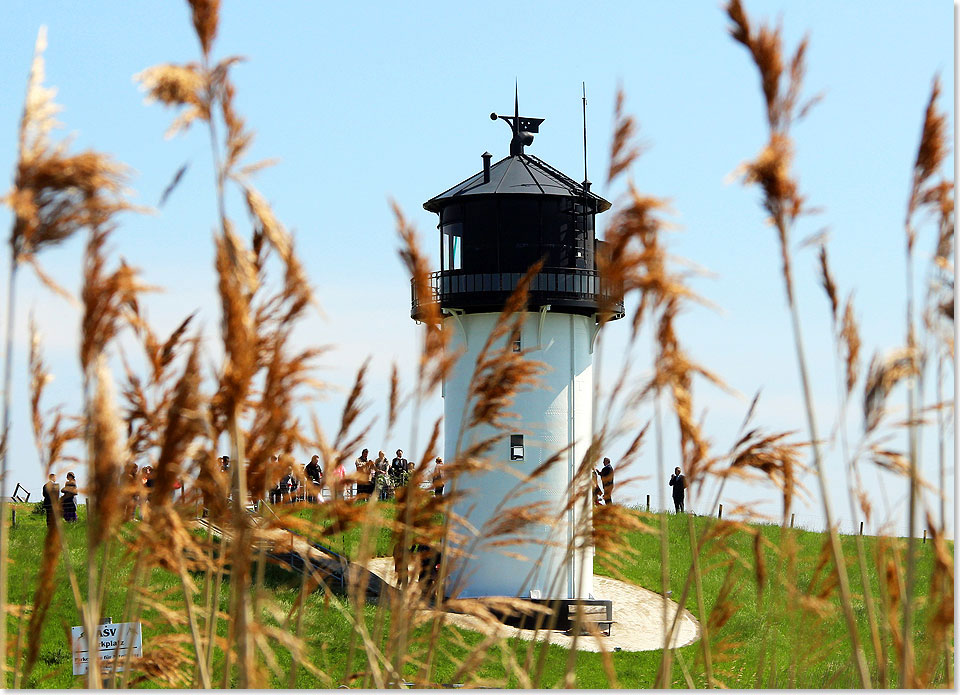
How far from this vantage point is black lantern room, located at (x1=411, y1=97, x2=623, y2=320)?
19.4m

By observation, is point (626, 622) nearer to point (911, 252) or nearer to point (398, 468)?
point (398, 468)

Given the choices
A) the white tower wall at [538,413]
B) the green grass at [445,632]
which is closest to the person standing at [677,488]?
the green grass at [445,632]

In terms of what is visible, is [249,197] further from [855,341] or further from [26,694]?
[26,694]

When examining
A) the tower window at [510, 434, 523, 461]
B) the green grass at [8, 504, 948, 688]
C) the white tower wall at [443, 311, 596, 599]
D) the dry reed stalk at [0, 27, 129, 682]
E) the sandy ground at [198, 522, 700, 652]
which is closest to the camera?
the dry reed stalk at [0, 27, 129, 682]

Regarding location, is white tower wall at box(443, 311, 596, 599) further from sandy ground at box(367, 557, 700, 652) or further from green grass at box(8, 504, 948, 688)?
green grass at box(8, 504, 948, 688)

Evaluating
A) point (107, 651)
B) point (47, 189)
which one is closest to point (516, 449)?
point (107, 651)

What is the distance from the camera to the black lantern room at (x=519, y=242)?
19375mm

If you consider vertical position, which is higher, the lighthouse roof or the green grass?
the lighthouse roof

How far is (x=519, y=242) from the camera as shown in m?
19.5

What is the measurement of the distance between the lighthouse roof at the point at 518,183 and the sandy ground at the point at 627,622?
6.99 meters

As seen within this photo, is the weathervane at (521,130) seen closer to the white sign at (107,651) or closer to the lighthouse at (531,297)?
the lighthouse at (531,297)

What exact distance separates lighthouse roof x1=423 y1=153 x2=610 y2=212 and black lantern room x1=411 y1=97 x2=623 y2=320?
0.02 meters

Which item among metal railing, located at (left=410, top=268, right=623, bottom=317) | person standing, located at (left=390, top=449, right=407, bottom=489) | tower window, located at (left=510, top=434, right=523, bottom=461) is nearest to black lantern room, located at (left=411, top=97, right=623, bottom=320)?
metal railing, located at (left=410, top=268, right=623, bottom=317)

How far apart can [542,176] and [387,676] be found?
1762cm
